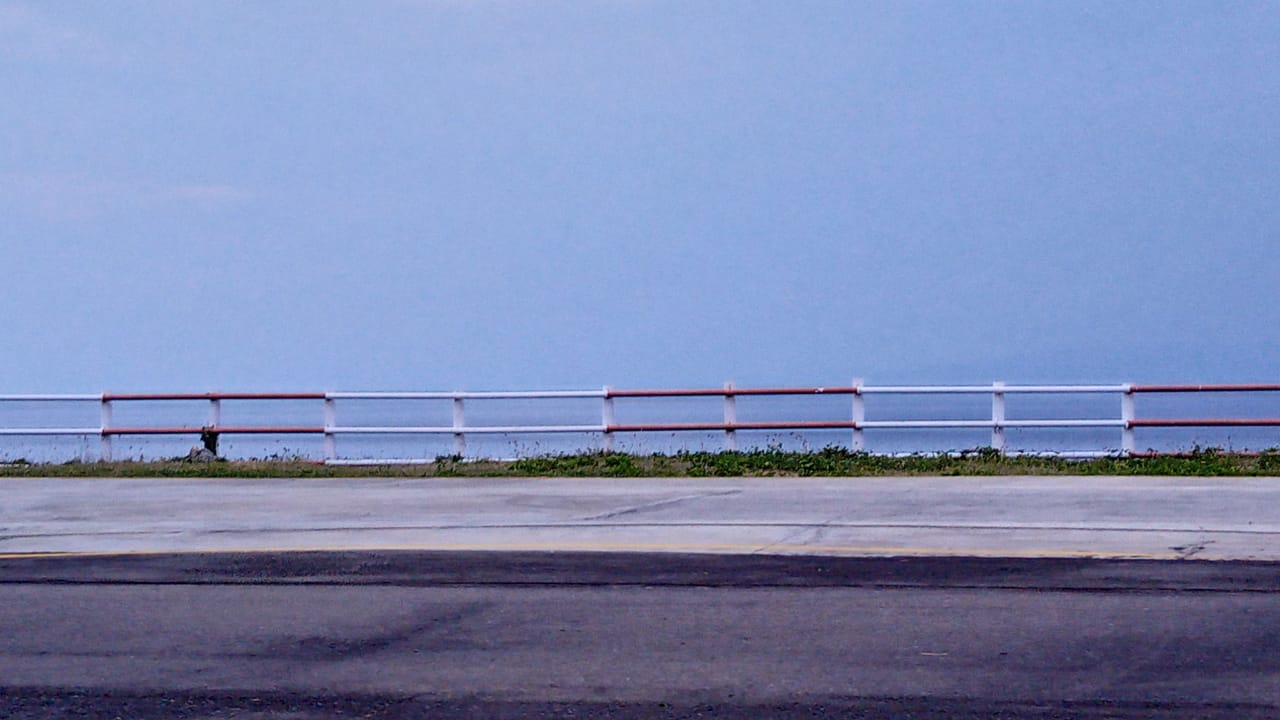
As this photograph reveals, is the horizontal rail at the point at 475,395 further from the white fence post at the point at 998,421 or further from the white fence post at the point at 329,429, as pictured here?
the white fence post at the point at 998,421

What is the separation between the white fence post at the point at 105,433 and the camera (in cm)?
2317

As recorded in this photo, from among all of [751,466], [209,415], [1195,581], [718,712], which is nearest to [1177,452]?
[751,466]

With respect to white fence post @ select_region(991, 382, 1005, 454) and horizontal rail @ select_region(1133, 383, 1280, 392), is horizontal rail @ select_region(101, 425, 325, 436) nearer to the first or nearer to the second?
white fence post @ select_region(991, 382, 1005, 454)

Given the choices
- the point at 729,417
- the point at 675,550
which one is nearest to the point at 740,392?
the point at 729,417

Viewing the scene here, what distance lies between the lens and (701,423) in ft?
71.7

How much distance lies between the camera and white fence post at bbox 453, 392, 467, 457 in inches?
867

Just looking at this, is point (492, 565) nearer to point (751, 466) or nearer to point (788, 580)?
point (788, 580)

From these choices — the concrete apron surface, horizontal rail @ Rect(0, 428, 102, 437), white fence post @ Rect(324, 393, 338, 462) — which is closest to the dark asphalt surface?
the concrete apron surface

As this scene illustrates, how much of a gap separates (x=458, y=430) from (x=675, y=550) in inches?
414

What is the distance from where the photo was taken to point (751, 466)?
19.9 meters

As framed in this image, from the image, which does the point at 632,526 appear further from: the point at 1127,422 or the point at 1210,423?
the point at 1210,423

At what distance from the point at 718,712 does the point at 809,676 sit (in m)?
0.83

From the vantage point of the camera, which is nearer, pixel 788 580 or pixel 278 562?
pixel 788 580

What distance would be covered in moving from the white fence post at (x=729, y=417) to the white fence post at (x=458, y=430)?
12.9 feet
